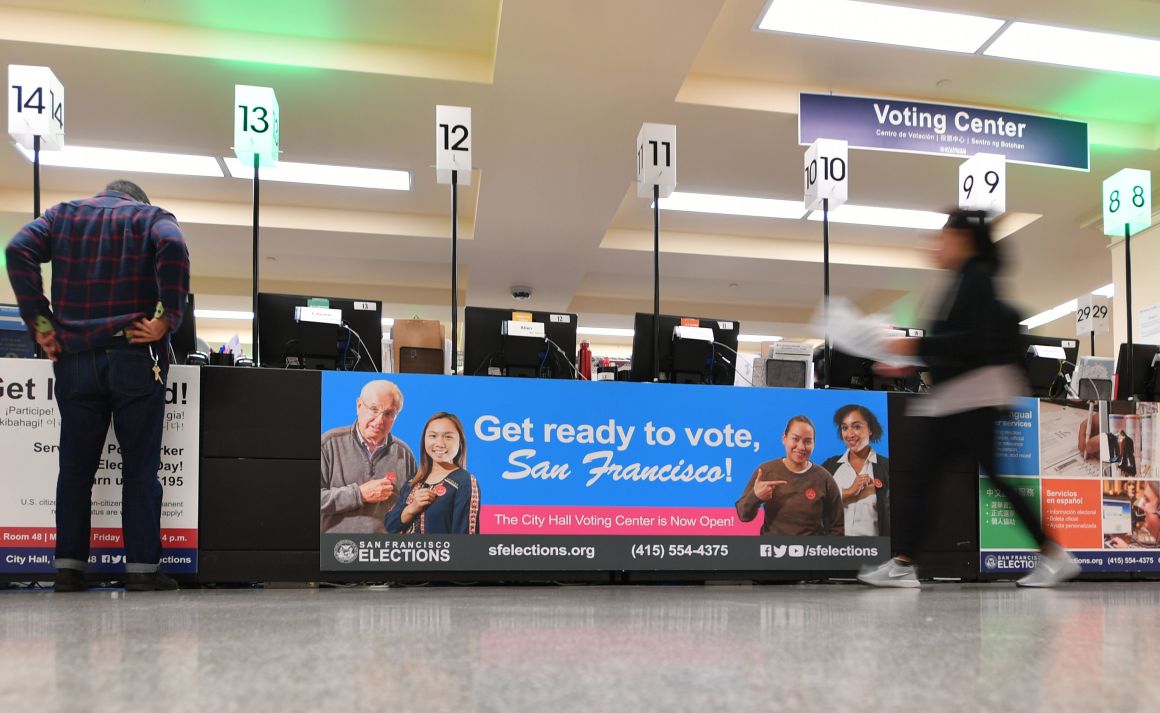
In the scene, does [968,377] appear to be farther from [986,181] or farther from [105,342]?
[105,342]

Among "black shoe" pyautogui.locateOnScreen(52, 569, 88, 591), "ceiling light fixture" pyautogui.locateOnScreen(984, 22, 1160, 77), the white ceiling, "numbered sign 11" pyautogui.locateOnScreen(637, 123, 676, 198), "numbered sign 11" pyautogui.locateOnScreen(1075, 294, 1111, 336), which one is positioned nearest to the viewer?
"black shoe" pyautogui.locateOnScreen(52, 569, 88, 591)

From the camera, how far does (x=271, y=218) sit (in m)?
8.94

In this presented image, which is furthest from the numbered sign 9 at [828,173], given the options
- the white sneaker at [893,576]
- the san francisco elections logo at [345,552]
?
the san francisco elections logo at [345,552]

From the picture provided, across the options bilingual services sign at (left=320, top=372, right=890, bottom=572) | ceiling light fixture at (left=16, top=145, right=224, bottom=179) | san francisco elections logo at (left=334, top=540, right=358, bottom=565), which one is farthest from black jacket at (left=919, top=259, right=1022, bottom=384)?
ceiling light fixture at (left=16, top=145, right=224, bottom=179)

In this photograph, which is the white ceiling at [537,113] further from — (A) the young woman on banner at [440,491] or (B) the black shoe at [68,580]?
(B) the black shoe at [68,580]

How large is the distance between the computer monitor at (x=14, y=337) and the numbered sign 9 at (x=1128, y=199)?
5.74 m

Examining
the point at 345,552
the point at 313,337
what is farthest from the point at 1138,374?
the point at 313,337

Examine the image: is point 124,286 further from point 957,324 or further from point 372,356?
point 957,324

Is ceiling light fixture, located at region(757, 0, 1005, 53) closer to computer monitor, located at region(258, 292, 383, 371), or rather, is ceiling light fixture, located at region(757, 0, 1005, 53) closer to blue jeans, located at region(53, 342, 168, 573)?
computer monitor, located at region(258, 292, 383, 371)

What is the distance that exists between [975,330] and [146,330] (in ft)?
9.64

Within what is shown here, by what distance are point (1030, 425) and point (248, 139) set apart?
382cm

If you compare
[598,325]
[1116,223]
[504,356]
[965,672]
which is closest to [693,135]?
[1116,223]

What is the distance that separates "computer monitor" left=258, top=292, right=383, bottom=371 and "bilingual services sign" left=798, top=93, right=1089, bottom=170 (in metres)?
3.58

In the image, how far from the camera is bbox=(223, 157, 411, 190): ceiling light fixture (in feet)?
25.4
